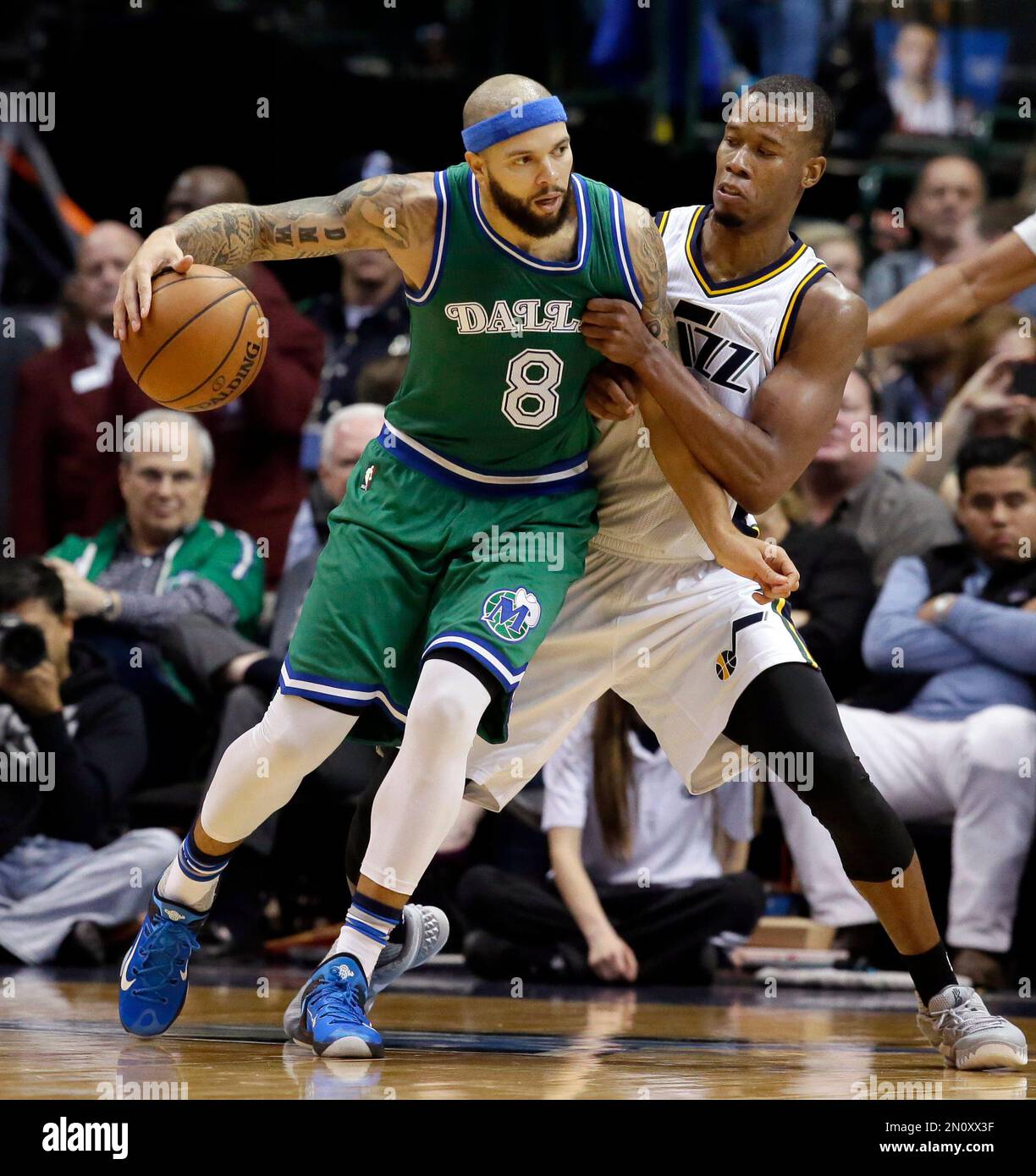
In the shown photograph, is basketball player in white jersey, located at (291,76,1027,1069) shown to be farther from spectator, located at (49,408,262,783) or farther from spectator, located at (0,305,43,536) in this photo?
spectator, located at (0,305,43,536)

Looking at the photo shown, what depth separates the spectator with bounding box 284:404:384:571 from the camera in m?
6.51

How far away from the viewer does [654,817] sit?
245 inches

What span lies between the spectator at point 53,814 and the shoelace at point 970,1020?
3092 millimetres

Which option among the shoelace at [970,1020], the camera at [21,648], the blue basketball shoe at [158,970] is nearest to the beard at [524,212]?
the blue basketball shoe at [158,970]

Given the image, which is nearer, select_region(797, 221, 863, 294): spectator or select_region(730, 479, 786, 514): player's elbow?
select_region(730, 479, 786, 514): player's elbow

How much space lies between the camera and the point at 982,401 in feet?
23.0

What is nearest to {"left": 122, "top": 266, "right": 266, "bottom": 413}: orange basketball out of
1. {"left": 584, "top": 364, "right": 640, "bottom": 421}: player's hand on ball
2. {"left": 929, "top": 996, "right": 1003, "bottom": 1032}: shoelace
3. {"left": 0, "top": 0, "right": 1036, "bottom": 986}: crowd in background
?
{"left": 584, "top": 364, "right": 640, "bottom": 421}: player's hand on ball

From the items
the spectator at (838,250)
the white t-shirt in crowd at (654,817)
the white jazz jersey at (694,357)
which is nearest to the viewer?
the white jazz jersey at (694,357)

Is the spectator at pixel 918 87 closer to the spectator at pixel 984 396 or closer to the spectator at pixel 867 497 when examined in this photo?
the spectator at pixel 984 396

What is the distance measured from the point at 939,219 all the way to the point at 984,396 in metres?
1.50

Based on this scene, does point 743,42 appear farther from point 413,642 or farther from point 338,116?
point 413,642

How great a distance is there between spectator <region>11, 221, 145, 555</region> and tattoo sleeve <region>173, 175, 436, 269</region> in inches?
143

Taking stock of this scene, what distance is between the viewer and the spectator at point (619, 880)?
5.95 m

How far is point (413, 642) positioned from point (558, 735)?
45cm
